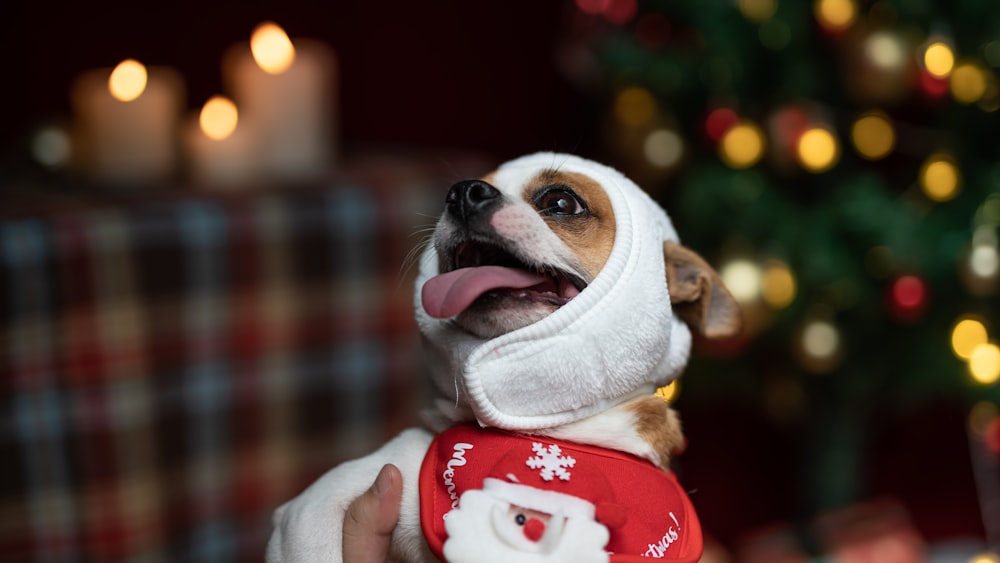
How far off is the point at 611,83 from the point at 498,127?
827 mm

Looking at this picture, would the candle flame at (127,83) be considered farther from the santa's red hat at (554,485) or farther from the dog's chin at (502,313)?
the santa's red hat at (554,485)

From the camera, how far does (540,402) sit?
883 mm

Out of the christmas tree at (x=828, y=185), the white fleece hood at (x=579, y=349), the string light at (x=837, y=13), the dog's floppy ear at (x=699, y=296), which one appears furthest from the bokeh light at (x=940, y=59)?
the white fleece hood at (x=579, y=349)

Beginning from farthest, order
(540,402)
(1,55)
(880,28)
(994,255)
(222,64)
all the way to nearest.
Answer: (222,64)
(1,55)
(880,28)
(994,255)
(540,402)

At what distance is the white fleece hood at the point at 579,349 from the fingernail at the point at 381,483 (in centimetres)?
11

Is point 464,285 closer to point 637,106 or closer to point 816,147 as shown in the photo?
point 816,147

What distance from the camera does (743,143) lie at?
6.26 ft

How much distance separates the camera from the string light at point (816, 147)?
5.85ft

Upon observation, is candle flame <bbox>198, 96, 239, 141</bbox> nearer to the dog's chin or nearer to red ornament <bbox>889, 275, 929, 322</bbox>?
the dog's chin

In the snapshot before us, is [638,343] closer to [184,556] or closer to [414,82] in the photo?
[184,556]

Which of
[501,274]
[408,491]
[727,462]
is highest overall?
[501,274]

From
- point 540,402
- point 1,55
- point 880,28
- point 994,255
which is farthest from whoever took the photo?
point 1,55

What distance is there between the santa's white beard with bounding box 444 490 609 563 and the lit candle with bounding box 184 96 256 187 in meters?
1.37

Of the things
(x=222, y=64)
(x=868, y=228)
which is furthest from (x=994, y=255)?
(x=222, y=64)
